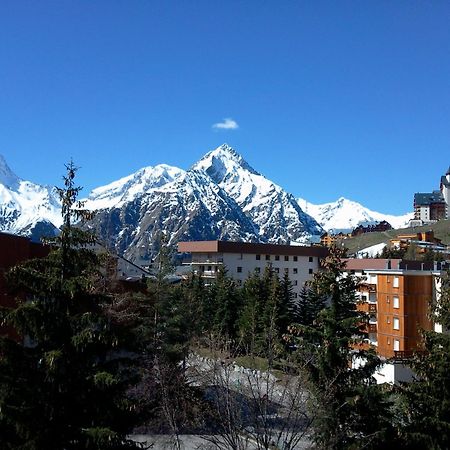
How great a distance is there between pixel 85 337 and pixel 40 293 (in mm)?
1362

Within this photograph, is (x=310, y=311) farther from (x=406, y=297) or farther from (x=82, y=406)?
(x=82, y=406)

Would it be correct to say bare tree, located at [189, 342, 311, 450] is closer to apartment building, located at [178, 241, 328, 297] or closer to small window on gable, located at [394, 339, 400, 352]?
small window on gable, located at [394, 339, 400, 352]

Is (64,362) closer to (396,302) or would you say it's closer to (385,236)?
(396,302)

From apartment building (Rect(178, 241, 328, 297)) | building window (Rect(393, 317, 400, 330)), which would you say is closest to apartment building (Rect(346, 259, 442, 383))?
building window (Rect(393, 317, 400, 330))

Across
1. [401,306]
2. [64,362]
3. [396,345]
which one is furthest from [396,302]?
[64,362]

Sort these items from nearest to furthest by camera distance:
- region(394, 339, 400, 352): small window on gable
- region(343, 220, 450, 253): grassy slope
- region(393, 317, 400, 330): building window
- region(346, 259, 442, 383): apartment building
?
region(346, 259, 442, 383): apartment building → region(394, 339, 400, 352): small window on gable → region(393, 317, 400, 330): building window → region(343, 220, 450, 253): grassy slope

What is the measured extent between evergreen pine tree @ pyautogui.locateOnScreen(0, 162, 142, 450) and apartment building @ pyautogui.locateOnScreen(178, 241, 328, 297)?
6077 cm

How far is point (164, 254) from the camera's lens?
2825 centimetres

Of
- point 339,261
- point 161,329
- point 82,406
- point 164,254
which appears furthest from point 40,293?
point 164,254

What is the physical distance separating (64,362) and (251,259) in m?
63.8

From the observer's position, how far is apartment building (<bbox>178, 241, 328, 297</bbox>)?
239ft

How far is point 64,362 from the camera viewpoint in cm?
1045

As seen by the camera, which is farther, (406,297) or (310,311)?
(310,311)

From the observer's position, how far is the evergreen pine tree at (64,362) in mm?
10117
